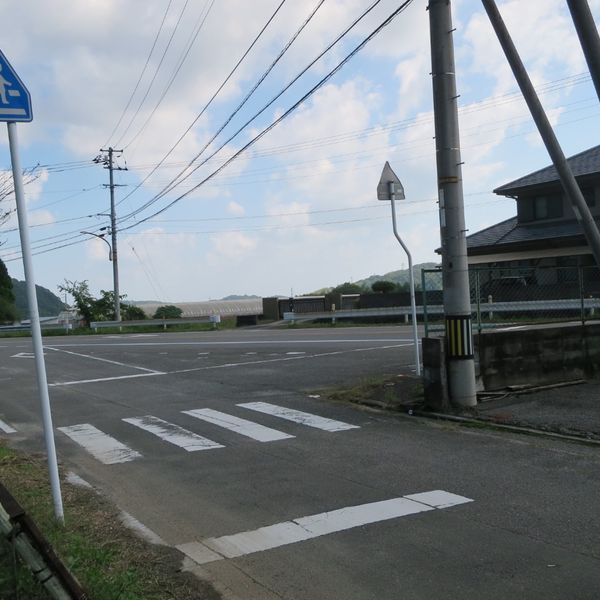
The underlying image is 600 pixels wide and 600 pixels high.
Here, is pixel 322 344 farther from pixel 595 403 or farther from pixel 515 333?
pixel 595 403

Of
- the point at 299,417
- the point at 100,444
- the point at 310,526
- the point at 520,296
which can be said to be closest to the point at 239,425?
the point at 299,417

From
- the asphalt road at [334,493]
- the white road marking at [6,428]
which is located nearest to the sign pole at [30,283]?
the asphalt road at [334,493]

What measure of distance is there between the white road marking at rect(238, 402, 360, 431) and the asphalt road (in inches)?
1.2

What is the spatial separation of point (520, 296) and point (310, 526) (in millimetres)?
13646

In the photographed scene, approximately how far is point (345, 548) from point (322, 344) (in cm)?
1607

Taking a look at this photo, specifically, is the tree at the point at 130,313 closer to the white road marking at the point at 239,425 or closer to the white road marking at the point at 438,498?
the white road marking at the point at 239,425

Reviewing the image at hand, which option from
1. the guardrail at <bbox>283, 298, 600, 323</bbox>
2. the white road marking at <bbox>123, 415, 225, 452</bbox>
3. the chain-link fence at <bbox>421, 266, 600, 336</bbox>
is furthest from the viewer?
the guardrail at <bbox>283, 298, 600, 323</bbox>

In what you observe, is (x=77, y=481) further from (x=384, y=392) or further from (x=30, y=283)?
(x=384, y=392)

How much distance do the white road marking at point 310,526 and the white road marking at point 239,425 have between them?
9.54 feet

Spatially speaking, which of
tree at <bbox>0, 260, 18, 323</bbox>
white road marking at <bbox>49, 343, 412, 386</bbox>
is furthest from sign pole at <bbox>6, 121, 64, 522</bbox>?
tree at <bbox>0, 260, 18, 323</bbox>

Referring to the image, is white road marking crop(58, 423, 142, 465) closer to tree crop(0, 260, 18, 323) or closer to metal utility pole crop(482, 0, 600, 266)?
metal utility pole crop(482, 0, 600, 266)

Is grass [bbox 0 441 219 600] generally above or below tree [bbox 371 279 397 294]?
below

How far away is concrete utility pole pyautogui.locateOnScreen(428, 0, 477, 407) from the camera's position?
923 cm

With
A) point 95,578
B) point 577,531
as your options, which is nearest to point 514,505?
point 577,531
